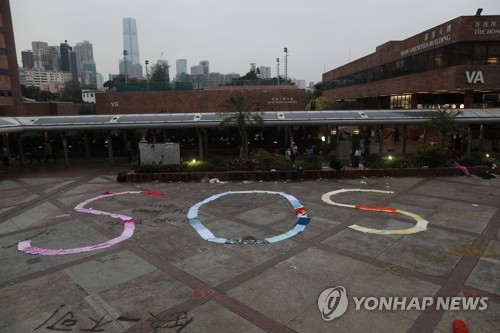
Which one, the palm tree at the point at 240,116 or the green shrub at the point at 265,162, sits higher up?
the palm tree at the point at 240,116

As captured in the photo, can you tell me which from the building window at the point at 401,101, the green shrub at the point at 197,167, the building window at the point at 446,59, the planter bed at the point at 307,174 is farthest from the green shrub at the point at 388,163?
the building window at the point at 401,101

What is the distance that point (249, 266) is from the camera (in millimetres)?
10539

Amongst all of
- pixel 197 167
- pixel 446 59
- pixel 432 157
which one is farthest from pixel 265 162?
pixel 446 59

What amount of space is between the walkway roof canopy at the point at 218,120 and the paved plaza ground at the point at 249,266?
399 inches

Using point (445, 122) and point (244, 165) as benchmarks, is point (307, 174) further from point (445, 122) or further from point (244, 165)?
point (445, 122)

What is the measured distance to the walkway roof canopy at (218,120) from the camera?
2714cm

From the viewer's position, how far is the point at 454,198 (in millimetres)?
17453

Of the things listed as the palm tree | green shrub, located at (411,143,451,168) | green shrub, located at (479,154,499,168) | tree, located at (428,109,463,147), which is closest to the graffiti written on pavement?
the palm tree

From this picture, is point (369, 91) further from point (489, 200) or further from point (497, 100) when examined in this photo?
point (489, 200)

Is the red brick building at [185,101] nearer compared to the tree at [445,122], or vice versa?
the tree at [445,122]

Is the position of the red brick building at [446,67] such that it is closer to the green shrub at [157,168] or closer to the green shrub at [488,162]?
the green shrub at [488,162]

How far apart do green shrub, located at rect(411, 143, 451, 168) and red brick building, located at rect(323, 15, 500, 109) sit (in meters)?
12.7

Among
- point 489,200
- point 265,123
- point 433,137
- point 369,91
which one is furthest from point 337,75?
point 489,200

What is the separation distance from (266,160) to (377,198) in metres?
8.26
